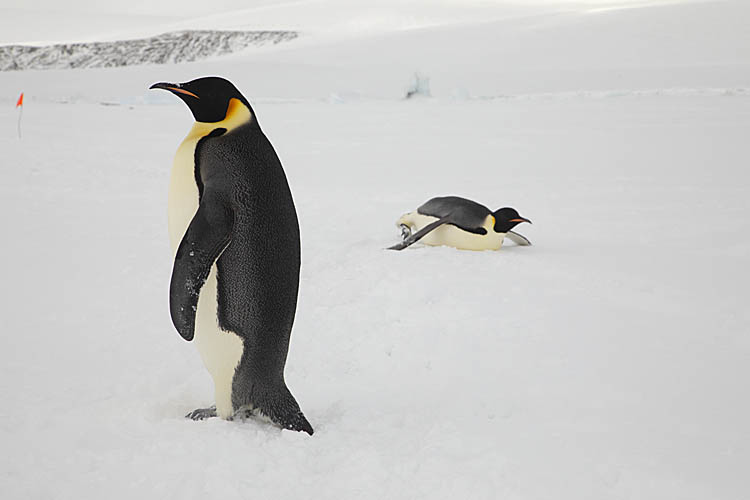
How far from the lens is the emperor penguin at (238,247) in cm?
163

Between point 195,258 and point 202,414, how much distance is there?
474 mm

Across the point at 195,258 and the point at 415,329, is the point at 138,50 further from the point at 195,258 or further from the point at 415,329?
the point at 195,258

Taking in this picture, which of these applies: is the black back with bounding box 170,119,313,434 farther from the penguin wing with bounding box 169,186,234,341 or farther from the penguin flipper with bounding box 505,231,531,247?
the penguin flipper with bounding box 505,231,531,247

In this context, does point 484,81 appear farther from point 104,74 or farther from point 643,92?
point 104,74

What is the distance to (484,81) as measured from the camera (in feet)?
45.9

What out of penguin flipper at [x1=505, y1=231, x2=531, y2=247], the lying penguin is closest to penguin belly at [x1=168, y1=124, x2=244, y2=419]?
the lying penguin

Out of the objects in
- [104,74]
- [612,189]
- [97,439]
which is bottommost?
[612,189]

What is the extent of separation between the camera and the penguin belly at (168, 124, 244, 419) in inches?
65.6

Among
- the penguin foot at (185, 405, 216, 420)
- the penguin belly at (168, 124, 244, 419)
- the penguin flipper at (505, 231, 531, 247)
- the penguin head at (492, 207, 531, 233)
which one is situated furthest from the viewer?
the penguin flipper at (505, 231, 531, 247)

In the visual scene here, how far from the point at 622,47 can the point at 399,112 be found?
901 cm

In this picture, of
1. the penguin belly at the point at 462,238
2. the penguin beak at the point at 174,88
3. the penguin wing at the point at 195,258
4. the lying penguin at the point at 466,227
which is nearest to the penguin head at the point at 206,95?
the penguin beak at the point at 174,88

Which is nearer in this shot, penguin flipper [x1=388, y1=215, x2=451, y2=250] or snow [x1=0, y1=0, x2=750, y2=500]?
snow [x1=0, y1=0, x2=750, y2=500]

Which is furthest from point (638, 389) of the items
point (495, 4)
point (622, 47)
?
point (495, 4)

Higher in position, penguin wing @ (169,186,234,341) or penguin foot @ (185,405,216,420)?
penguin wing @ (169,186,234,341)
